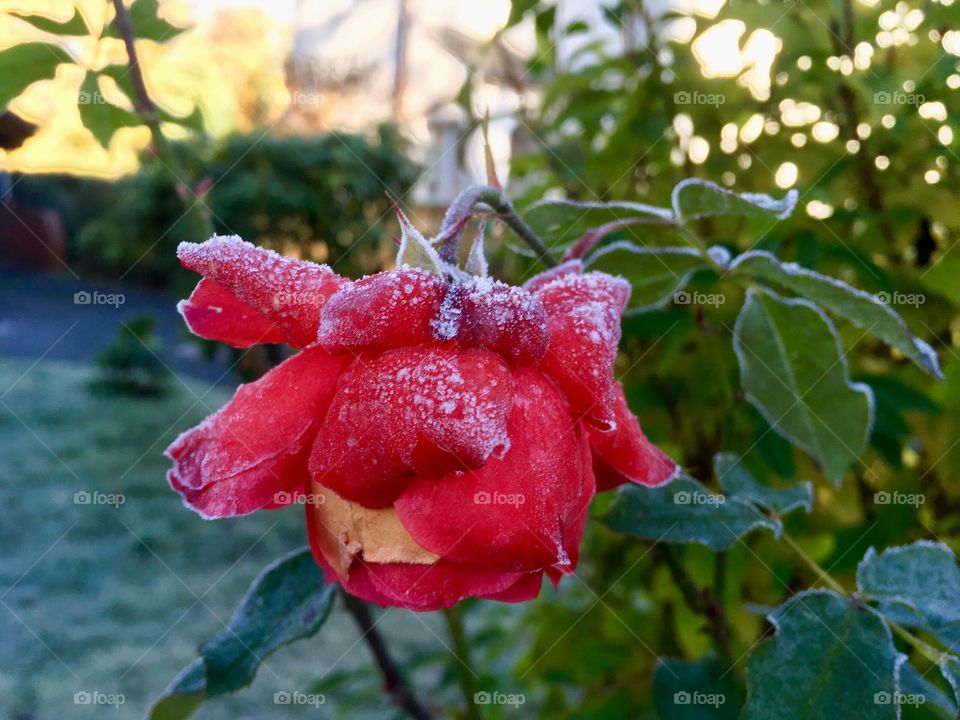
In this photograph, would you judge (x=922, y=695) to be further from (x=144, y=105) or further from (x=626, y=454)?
(x=144, y=105)

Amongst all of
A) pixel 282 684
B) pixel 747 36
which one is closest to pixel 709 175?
pixel 747 36

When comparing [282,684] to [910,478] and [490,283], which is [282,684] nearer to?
[910,478]

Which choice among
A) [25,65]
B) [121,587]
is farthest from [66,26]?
[121,587]

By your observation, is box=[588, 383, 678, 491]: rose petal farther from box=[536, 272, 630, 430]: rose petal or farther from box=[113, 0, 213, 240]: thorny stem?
box=[113, 0, 213, 240]: thorny stem

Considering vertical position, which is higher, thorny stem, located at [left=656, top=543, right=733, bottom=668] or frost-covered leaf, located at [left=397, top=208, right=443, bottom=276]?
frost-covered leaf, located at [left=397, top=208, right=443, bottom=276]

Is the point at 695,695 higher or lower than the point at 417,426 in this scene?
lower

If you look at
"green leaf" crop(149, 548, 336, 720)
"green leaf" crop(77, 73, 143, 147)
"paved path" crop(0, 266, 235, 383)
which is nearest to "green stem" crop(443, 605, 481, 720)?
"green leaf" crop(149, 548, 336, 720)

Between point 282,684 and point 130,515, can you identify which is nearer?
point 282,684
